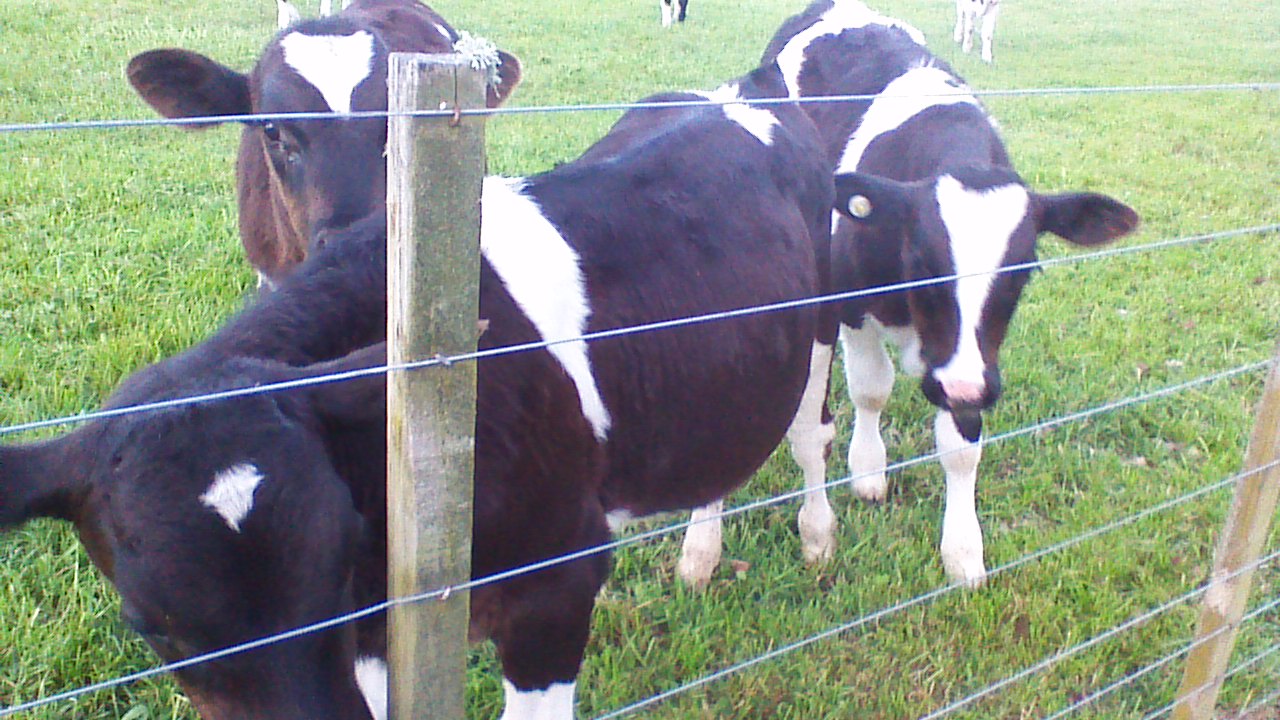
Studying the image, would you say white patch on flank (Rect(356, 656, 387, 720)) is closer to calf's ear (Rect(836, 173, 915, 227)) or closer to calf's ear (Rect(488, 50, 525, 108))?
calf's ear (Rect(836, 173, 915, 227))

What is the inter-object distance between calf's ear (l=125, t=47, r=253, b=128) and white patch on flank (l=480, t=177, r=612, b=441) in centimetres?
198

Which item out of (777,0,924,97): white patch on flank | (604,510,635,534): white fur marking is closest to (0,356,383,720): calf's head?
(604,510,635,534): white fur marking

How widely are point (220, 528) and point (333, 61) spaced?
260 cm

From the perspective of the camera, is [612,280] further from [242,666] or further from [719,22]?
[719,22]

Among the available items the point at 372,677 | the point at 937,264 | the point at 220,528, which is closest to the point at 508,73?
the point at 937,264

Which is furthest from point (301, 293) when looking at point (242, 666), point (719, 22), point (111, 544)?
point (719, 22)

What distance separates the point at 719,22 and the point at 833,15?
11.4 metres

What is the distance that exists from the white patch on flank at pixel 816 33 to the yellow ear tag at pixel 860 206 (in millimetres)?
2083

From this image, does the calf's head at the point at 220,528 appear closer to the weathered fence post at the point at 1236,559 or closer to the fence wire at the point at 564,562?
the fence wire at the point at 564,562

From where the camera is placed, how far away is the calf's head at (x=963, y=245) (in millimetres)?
3455

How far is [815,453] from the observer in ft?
13.2

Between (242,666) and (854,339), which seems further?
(854,339)

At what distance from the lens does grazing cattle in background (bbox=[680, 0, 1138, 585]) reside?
351 centimetres

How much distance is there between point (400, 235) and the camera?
1.36 m
